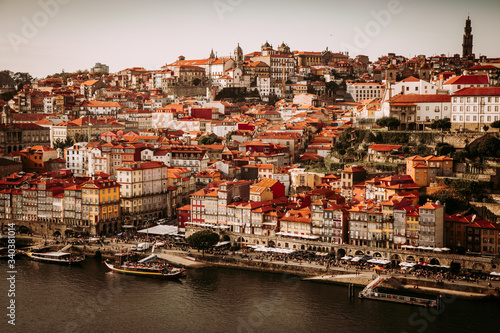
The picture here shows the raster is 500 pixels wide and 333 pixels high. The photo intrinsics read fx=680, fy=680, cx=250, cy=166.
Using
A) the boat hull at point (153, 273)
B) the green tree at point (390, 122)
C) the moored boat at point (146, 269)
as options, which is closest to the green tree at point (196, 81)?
the green tree at point (390, 122)

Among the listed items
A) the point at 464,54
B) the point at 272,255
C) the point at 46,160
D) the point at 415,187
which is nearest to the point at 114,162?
the point at 46,160

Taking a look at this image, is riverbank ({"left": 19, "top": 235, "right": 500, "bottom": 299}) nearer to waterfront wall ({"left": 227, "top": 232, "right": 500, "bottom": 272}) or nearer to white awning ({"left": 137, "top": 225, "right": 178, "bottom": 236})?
waterfront wall ({"left": 227, "top": 232, "right": 500, "bottom": 272})

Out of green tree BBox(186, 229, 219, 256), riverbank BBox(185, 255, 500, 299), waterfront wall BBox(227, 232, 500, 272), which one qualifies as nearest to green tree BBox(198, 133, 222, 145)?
waterfront wall BBox(227, 232, 500, 272)

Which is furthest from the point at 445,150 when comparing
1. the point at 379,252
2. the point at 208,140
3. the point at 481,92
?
the point at 208,140

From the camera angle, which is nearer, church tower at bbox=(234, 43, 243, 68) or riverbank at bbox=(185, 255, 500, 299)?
A: riverbank at bbox=(185, 255, 500, 299)

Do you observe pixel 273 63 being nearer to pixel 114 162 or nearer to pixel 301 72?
pixel 301 72

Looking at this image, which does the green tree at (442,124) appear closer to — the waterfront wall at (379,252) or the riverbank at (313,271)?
the waterfront wall at (379,252)
